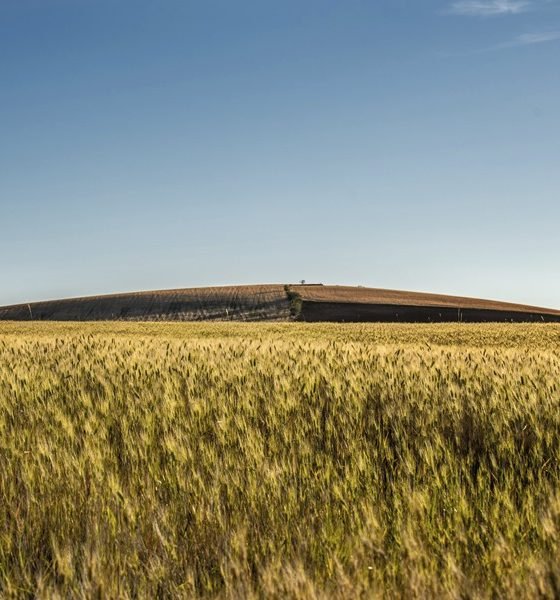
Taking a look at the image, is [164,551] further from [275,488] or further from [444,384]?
[444,384]

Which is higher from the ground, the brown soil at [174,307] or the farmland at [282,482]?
the brown soil at [174,307]

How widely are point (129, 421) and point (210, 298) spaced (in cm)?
5275

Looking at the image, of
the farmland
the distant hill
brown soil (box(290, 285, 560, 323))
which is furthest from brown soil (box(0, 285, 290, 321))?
the farmland

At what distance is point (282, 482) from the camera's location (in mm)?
2432

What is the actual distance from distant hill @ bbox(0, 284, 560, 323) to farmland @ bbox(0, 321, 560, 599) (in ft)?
130

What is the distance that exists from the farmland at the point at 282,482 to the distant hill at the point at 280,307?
39596mm

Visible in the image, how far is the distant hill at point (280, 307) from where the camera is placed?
45875mm

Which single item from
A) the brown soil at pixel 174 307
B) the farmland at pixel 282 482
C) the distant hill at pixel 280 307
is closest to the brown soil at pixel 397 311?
the distant hill at pixel 280 307

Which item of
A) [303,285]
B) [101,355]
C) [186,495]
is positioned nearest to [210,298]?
[303,285]

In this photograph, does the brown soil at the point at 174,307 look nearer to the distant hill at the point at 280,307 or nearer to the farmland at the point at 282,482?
the distant hill at the point at 280,307

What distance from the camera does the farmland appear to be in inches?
70.5

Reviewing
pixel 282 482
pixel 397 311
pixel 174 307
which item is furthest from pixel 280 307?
pixel 282 482

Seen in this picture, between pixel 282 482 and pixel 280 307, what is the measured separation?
47662mm

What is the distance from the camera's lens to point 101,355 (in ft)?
19.4
